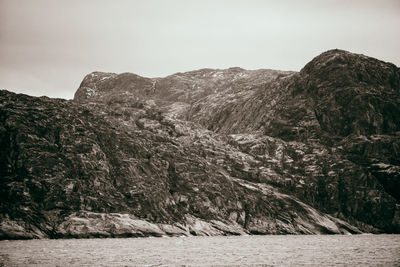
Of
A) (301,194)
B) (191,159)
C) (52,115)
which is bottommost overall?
(301,194)

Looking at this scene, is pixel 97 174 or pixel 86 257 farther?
pixel 97 174

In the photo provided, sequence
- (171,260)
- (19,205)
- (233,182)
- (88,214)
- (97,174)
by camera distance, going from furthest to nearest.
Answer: (233,182) < (97,174) < (88,214) < (19,205) < (171,260)

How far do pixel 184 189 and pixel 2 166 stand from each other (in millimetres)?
58554

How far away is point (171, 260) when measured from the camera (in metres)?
72.4

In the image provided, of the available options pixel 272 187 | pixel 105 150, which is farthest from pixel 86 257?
pixel 272 187

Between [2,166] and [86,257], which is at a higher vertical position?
[2,166]

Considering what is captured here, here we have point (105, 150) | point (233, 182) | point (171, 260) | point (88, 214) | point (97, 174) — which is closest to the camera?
point (171, 260)

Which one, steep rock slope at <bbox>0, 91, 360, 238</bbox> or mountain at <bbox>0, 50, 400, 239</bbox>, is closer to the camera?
steep rock slope at <bbox>0, 91, 360, 238</bbox>

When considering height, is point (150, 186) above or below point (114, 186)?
below

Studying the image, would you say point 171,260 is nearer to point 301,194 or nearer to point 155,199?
point 155,199

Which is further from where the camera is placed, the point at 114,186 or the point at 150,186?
the point at 150,186

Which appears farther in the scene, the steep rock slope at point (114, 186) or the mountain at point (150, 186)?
the mountain at point (150, 186)

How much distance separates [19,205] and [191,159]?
71.5m

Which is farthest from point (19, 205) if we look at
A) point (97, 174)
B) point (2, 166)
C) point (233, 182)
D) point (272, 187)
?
point (272, 187)
